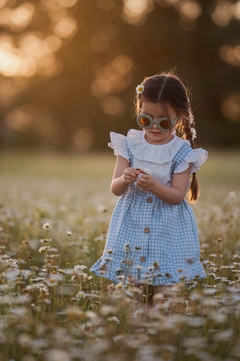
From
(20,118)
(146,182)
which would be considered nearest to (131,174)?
(146,182)

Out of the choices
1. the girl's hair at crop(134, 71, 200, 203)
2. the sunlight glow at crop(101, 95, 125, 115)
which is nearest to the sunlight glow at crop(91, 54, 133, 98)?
the sunlight glow at crop(101, 95, 125, 115)

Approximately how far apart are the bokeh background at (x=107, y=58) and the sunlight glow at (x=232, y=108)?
0.19 metres

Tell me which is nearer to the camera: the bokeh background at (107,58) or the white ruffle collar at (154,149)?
the white ruffle collar at (154,149)

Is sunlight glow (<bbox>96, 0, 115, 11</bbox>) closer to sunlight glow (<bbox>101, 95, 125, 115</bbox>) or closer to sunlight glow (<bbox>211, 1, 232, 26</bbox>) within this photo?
sunlight glow (<bbox>101, 95, 125, 115</bbox>)

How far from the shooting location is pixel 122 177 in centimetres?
351

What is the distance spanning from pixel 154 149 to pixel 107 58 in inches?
1506

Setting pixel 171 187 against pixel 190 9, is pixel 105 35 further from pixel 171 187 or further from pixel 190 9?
pixel 171 187

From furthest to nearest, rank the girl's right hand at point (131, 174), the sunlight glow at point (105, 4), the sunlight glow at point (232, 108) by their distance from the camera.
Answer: the sunlight glow at point (232, 108), the sunlight glow at point (105, 4), the girl's right hand at point (131, 174)

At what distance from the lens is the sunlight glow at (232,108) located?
42.2m

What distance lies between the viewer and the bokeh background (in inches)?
1583

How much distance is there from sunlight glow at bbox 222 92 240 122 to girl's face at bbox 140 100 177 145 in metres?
39.3

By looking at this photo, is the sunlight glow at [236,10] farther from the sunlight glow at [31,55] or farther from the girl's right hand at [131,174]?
the girl's right hand at [131,174]

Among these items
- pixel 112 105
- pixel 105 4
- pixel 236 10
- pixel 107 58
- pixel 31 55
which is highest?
pixel 105 4

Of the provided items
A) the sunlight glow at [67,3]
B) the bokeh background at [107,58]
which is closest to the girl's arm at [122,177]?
the bokeh background at [107,58]
